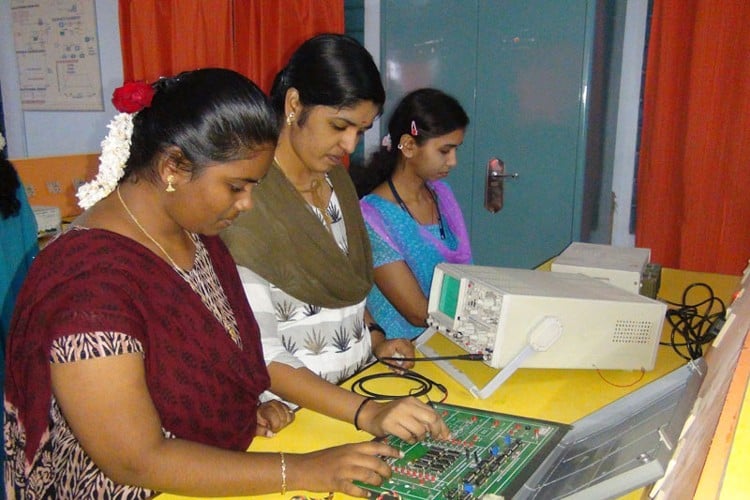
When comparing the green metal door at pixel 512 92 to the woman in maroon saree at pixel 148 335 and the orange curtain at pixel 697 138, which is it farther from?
the woman in maroon saree at pixel 148 335

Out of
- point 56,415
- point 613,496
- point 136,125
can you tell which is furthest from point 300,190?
point 613,496

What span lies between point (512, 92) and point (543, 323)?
1771mm

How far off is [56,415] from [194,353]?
213 millimetres

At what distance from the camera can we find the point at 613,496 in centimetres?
67

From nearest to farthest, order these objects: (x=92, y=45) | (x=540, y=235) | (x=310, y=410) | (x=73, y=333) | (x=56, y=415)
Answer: (x=73, y=333) < (x=56, y=415) < (x=310, y=410) < (x=540, y=235) < (x=92, y=45)

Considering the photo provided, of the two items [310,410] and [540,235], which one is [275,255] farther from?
[540,235]

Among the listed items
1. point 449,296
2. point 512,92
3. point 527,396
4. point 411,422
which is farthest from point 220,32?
point 411,422

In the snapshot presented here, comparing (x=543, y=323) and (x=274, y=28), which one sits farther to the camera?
(x=274, y=28)

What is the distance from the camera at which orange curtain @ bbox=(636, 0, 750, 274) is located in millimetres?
2432

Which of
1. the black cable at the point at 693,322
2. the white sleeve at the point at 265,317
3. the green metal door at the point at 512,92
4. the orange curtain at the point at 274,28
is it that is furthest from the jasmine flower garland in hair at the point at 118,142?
the orange curtain at the point at 274,28

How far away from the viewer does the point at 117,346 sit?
2.65 feet

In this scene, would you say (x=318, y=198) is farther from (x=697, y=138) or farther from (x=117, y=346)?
(x=697, y=138)

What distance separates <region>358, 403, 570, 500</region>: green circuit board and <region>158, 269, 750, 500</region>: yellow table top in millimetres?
140

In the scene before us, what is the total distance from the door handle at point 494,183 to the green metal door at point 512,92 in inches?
0.9
